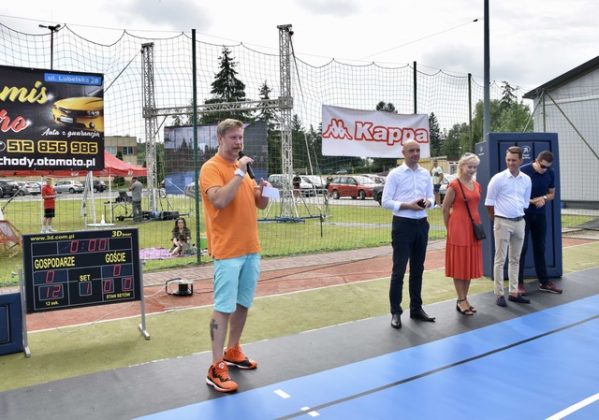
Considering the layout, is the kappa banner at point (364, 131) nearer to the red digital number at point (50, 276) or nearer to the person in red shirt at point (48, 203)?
the red digital number at point (50, 276)

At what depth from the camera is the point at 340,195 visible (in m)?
25.0

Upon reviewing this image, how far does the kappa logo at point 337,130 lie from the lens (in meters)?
8.77

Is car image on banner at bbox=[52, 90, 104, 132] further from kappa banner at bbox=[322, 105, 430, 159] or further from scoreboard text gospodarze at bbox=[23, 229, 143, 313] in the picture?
kappa banner at bbox=[322, 105, 430, 159]

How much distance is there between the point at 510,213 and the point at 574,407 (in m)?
2.66

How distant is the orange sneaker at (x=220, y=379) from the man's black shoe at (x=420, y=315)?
2.27 meters

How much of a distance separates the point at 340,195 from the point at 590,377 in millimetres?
21602

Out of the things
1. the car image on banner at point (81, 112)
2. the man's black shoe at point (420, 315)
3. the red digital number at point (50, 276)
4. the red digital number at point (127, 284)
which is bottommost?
the man's black shoe at point (420, 315)

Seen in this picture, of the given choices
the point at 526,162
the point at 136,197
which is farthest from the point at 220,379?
the point at 136,197

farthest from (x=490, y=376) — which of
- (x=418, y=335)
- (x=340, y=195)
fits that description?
(x=340, y=195)

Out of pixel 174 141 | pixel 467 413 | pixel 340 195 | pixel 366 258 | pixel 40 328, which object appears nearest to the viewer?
pixel 467 413

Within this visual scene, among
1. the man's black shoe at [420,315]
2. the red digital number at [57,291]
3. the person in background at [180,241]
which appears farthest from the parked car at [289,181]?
the red digital number at [57,291]

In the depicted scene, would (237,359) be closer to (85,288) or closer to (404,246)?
(85,288)

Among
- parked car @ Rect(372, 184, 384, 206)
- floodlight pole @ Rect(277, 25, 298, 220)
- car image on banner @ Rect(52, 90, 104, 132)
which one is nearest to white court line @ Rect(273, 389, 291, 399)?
car image on banner @ Rect(52, 90, 104, 132)

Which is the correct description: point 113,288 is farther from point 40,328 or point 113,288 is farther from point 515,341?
point 515,341
